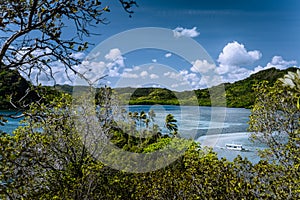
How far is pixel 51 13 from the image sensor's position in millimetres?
1910

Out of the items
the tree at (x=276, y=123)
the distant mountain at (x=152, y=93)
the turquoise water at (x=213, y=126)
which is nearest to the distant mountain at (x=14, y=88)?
the distant mountain at (x=152, y=93)

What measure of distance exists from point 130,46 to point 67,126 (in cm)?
405

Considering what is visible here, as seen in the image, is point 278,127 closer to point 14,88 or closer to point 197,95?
point 14,88

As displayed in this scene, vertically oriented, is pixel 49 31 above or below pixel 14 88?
above

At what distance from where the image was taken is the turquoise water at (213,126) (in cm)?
2178

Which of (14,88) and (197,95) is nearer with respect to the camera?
(14,88)

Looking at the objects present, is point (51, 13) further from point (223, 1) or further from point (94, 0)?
point (223, 1)

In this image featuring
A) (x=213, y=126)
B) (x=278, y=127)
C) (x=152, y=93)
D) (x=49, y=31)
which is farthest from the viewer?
(x=213, y=126)

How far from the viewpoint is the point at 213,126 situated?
35.8 m

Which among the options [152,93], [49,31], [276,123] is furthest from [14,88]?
[152,93]

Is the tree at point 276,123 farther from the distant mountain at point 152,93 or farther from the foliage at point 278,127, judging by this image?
the distant mountain at point 152,93

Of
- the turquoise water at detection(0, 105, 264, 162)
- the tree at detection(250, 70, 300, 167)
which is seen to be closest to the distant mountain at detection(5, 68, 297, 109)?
the tree at detection(250, 70, 300, 167)

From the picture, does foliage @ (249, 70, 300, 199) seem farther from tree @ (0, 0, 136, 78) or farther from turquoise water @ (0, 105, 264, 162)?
turquoise water @ (0, 105, 264, 162)

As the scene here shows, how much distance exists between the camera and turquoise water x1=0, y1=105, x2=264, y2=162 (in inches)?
858
